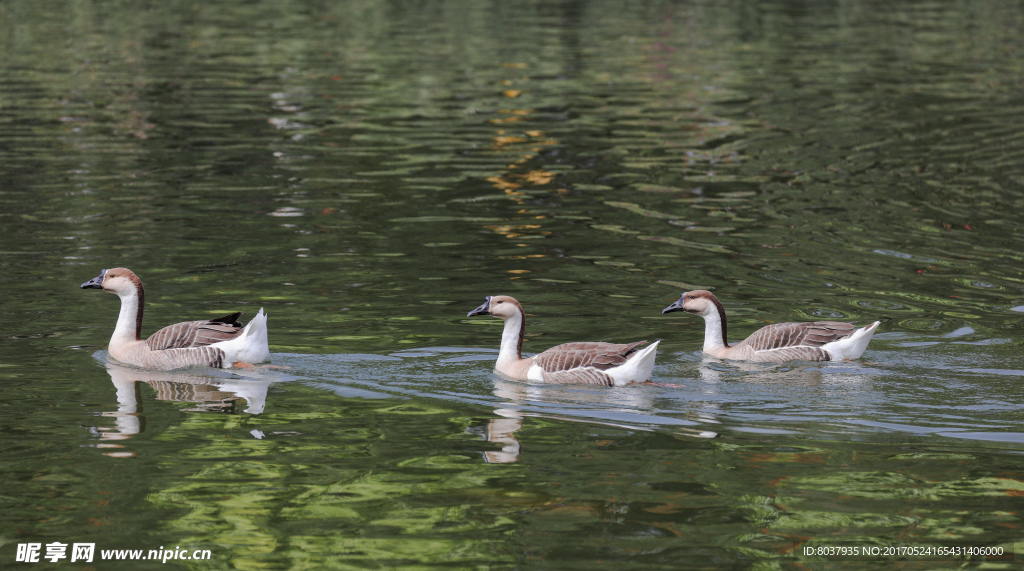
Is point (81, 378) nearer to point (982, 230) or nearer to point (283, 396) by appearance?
point (283, 396)

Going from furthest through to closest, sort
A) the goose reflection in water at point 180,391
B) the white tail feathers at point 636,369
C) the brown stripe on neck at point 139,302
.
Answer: the brown stripe on neck at point 139,302 < the white tail feathers at point 636,369 < the goose reflection in water at point 180,391

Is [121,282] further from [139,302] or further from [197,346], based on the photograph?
[197,346]

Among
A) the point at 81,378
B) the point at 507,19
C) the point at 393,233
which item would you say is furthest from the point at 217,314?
the point at 507,19

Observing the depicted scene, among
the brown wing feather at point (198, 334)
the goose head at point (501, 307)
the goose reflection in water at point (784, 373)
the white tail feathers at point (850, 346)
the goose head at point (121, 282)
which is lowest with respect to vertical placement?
the goose reflection in water at point (784, 373)

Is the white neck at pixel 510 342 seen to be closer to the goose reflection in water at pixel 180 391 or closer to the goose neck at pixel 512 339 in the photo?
the goose neck at pixel 512 339

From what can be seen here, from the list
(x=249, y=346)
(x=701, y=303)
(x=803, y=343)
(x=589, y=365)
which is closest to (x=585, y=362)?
(x=589, y=365)

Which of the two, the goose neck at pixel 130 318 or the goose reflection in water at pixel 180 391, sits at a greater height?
the goose neck at pixel 130 318

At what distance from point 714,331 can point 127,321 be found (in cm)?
713

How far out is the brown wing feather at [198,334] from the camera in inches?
576

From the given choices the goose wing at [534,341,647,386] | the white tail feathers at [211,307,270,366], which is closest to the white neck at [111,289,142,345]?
the white tail feathers at [211,307,270,366]

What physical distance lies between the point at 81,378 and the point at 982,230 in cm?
1608

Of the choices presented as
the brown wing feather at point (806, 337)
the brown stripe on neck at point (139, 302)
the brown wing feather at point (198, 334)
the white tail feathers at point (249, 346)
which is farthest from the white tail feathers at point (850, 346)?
the brown stripe on neck at point (139, 302)

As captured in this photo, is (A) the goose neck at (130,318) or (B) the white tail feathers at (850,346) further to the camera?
(A) the goose neck at (130,318)

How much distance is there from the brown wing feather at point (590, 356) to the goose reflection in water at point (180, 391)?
305 cm
